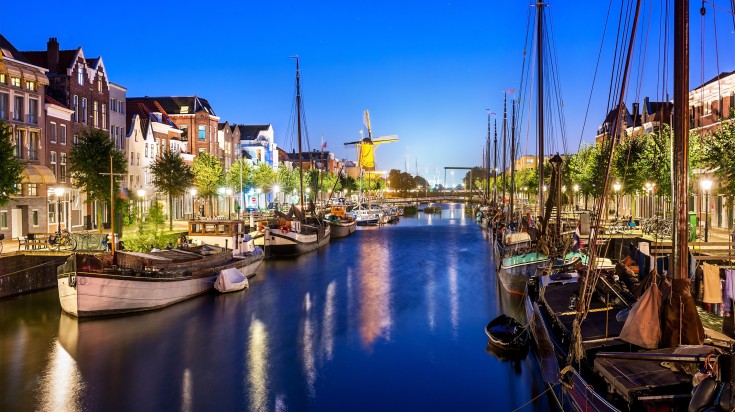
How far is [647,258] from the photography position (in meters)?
34.1

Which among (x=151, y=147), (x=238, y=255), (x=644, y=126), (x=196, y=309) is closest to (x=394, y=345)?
(x=196, y=309)

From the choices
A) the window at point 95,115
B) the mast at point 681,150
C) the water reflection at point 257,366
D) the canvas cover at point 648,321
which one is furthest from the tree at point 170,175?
the canvas cover at point 648,321

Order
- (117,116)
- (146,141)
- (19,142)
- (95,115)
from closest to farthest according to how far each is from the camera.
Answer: (19,142) → (95,115) → (117,116) → (146,141)

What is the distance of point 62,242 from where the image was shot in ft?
136

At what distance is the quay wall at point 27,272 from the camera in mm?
36312

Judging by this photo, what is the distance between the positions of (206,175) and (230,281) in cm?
4293

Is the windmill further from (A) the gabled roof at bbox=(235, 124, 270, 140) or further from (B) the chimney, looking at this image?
(B) the chimney

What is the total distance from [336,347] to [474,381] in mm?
7086

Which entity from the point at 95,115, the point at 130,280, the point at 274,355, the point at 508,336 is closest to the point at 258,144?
the point at 95,115

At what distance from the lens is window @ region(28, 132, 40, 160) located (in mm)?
52625

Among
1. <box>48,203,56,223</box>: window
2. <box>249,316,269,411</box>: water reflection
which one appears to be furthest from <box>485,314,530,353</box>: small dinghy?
<box>48,203,56,223</box>: window

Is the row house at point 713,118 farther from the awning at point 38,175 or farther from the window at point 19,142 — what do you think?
the window at point 19,142

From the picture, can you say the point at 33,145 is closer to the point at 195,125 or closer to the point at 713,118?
the point at 195,125

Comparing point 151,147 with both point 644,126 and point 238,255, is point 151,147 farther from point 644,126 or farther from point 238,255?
point 644,126
